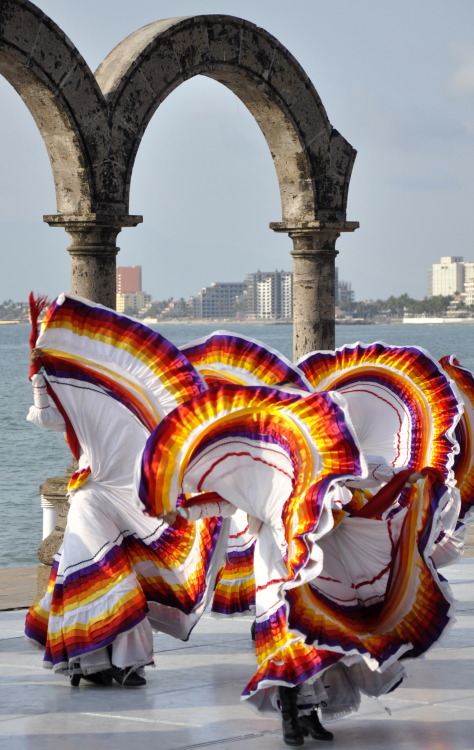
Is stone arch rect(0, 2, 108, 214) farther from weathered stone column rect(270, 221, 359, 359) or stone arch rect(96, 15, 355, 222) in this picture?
weathered stone column rect(270, 221, 359, 359)

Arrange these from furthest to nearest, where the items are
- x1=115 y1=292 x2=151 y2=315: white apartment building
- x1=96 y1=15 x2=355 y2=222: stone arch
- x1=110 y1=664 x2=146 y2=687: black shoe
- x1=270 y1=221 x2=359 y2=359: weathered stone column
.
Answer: x1=115 y1=292 x2=151 y2=315: white apartment building
x1=270 y1=221 x2=359 y2=359: weathered stone column
x1=96 y1=15 x2=355 y2=222: stone arch
x1=110 y1=664 x2=146 y2=687: black shoe

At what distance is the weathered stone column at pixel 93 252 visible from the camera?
9141 millimetres

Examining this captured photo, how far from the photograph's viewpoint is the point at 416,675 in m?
7.54

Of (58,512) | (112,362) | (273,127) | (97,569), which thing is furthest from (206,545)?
(273,127)

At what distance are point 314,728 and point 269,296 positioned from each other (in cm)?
14812

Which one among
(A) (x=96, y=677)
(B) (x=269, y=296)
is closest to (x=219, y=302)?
(B) (x=269, y=296)

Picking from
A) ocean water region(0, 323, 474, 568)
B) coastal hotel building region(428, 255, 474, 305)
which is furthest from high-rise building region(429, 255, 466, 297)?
ocean water region(0, 323, 474, 568)

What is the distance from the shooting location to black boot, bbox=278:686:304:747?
623 centimetres

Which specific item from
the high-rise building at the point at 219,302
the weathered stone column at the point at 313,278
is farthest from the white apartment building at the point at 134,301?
the weathered stone column at the point at 313,278

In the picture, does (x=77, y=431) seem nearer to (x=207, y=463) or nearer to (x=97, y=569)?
(x=97, y=569)

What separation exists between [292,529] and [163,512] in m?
0.54

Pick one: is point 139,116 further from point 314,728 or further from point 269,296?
point 269,296

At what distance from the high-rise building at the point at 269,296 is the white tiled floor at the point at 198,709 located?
13860 centimetres

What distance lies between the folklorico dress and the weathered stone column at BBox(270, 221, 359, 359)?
210cm
